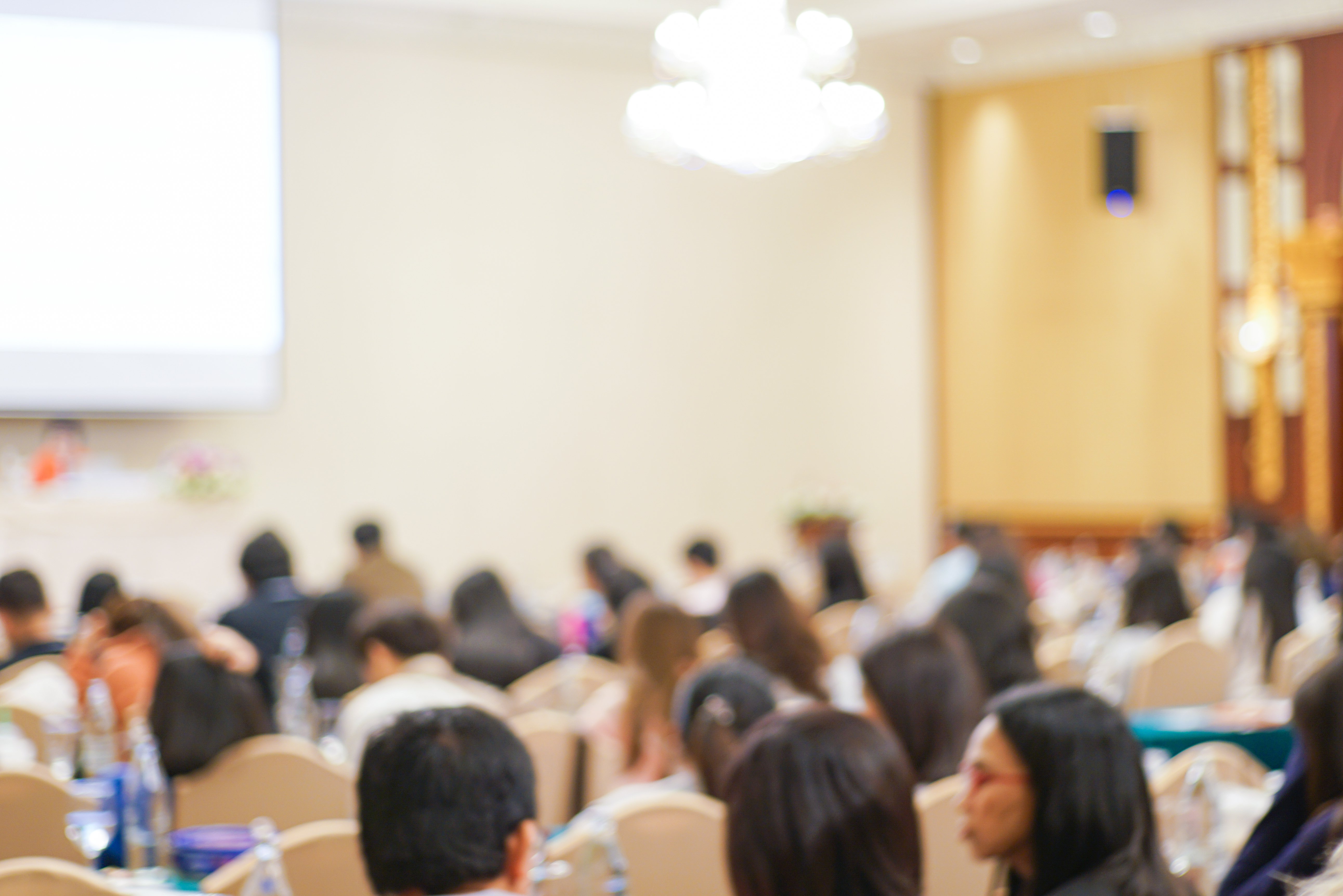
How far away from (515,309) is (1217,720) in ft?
30.8

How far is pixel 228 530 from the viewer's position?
10.3m

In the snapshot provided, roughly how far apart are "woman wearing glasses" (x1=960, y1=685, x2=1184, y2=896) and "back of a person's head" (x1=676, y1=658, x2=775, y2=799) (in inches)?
41.8

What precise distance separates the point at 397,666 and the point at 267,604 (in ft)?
6.63

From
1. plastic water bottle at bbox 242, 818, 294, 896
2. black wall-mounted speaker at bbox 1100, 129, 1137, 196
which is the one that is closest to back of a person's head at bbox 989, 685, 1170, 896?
plastic water bottle at bbox 242, 818, 294, 896

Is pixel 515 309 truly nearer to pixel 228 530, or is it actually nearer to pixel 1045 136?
pixel 228 530

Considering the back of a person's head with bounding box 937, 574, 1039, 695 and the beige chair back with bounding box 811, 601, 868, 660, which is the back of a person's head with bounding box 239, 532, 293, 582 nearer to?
the beige chair back with bounding box 811, 601, 868, 660

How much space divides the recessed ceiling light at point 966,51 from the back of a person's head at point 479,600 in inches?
362

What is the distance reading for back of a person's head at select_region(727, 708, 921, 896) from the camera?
1978 millimetres

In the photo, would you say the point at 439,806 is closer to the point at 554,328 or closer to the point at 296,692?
the point at 296,692

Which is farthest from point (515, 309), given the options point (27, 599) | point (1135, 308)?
point (27, 599)

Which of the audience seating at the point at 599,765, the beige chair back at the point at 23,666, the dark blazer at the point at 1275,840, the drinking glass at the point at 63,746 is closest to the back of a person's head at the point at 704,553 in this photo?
the beige chair back at the point at 23,666

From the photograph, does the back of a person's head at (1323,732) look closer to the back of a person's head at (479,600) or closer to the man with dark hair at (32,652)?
the man with dark hair at (32,652)

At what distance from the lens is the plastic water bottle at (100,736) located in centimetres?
437

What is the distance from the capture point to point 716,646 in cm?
636
